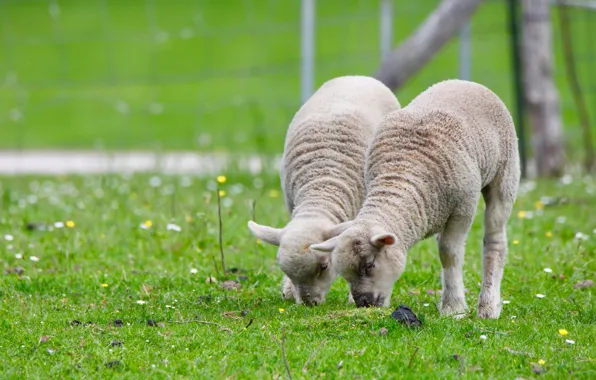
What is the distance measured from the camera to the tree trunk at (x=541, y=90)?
37.9 feet

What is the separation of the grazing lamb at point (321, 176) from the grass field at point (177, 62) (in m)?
11.5

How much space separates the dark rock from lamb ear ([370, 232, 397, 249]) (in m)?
0.34

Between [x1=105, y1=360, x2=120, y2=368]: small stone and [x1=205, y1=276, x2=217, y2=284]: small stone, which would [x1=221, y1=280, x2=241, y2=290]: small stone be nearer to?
[x1=205, y1=276, x2=217, y2=284]: small stone

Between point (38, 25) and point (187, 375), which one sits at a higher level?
point (187, 375)

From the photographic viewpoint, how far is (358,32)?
26.8m

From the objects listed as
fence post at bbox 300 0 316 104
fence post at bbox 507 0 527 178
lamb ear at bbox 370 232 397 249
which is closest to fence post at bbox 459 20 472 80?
fence post at bbox 507 0 527 178

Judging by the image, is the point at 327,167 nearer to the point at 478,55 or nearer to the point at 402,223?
the point at 402,223

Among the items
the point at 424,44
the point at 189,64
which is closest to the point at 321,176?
the point at 424,44

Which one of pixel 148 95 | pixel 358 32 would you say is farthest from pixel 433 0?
pixel 148 95

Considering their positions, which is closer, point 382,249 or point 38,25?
point 382,249

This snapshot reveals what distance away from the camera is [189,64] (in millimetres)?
26094

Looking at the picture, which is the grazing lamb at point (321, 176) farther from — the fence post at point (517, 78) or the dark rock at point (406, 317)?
the fence post at point (517, 78)

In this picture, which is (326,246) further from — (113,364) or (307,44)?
(307,44)

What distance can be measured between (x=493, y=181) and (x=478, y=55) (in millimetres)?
20101
